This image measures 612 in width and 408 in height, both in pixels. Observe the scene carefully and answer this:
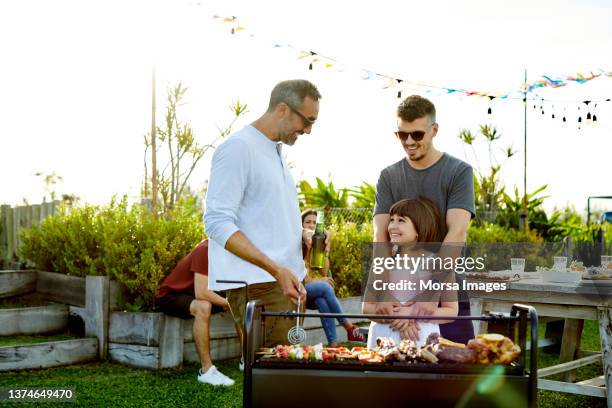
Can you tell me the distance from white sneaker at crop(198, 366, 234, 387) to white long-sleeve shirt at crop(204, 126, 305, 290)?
2608 millimetres

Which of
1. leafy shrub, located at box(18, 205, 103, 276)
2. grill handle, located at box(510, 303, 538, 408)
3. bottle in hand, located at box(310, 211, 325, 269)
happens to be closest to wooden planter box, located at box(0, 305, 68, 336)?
leafy shrub, located at box(18, 205, 103, 276)

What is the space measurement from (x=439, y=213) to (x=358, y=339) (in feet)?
12.2

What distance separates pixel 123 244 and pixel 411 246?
4.03 meters

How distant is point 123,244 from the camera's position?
658cm

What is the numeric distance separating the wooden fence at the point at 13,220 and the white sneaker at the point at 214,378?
557 centimetres

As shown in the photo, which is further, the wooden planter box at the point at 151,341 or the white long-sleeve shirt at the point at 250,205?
the wooden planter box at the point at 151,341

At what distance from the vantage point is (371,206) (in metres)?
13.0

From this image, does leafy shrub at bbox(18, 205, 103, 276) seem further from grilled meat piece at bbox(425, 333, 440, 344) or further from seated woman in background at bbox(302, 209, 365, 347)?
grilled meat piece at bbox(425, 333, 440, 344)

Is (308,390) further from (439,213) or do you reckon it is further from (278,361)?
(439,213)

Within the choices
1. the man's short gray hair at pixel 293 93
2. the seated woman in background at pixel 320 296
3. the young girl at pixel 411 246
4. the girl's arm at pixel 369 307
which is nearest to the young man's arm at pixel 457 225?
the young girl at pixel 411 246

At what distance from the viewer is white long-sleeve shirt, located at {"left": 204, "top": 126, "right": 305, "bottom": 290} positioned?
295 centimetres

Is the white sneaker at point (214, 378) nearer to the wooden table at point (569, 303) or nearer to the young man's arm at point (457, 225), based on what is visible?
the wooden table at point (569, 303)

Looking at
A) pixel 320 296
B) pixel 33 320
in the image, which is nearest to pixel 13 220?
pixel 33 320

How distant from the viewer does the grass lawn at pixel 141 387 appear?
16.5 feet
